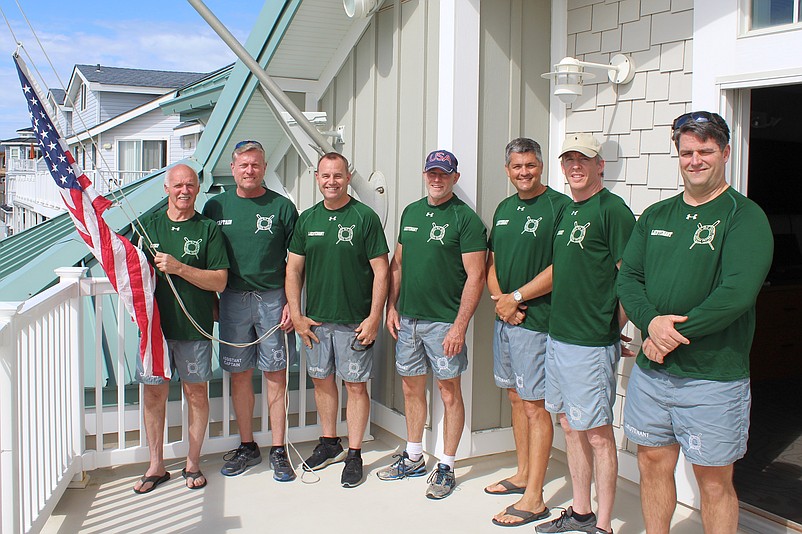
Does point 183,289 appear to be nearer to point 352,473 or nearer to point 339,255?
point 339,255

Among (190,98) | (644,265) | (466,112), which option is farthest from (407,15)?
(190,98)

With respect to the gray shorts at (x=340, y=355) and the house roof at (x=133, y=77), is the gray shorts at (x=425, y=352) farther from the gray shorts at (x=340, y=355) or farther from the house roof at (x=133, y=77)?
the house roof at (x=133, y=77)

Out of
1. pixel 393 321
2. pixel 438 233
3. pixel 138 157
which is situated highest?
pixel 138 157

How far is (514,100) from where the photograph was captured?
13.8ft

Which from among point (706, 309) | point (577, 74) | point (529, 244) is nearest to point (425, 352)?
point (529, 244)

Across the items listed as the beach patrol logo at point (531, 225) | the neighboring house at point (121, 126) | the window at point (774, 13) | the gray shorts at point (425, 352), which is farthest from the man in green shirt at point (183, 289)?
the neighboring house at point (121, 126)

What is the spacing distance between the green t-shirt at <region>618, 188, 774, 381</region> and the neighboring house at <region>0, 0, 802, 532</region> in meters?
0.88

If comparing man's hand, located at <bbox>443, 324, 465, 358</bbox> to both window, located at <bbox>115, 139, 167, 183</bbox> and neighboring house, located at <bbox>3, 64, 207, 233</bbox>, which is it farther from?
window, located at <bbox>115, 139, 167, 183</bbox>

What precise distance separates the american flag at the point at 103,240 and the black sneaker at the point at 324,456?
1.03 metres

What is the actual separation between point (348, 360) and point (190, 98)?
204 inches

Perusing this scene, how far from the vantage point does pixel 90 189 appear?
338 centimetres

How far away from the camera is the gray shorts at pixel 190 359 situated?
12.4 ft

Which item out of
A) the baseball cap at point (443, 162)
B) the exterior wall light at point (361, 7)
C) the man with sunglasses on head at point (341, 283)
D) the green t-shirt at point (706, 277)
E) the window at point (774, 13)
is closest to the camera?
the green t-shirt at point (706, 277)

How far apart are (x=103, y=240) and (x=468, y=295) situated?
1764mm
